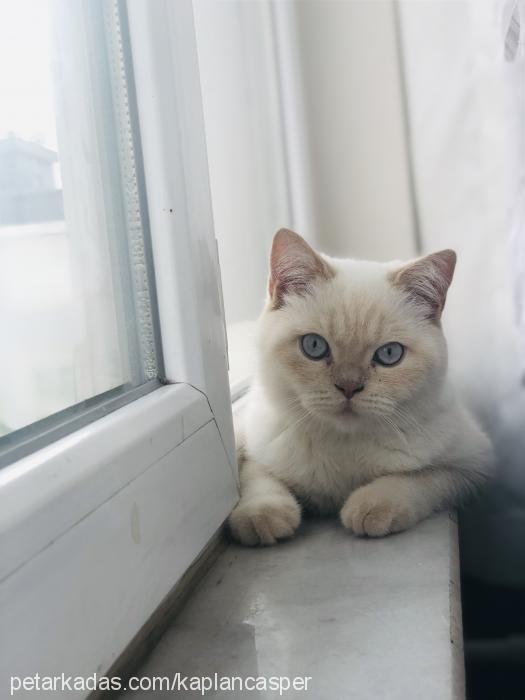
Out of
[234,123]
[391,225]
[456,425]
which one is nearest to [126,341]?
[456,425]

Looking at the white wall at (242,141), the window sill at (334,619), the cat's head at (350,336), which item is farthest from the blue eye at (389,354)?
the white wall at (242,141)

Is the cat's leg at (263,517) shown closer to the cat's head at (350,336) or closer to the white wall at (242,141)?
the cat's head at (350,336)

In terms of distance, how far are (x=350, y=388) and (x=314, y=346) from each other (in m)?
0.08

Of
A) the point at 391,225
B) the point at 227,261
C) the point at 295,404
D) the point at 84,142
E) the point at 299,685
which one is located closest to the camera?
the point at 299,685

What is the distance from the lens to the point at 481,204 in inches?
53.7

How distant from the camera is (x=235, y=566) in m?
0.78

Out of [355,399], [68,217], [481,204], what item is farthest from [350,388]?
[481,204]

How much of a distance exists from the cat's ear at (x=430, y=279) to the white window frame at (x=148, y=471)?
0.27 m

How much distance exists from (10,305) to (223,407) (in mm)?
342

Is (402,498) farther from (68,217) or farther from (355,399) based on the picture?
(68,217)

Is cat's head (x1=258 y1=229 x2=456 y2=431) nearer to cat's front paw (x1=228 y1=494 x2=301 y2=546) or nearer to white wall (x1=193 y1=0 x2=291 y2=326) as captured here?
cat's front paw (x1=228 y1=494 x2=301 y2=546)

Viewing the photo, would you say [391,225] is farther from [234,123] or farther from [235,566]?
[235,566]

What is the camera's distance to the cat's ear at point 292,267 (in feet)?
3.03

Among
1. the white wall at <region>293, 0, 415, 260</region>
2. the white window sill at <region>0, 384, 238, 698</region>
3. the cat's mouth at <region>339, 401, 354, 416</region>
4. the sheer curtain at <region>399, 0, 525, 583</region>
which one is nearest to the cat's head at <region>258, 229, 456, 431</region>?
the cat's mouth at <region>339, 401, 354, 416</region>
